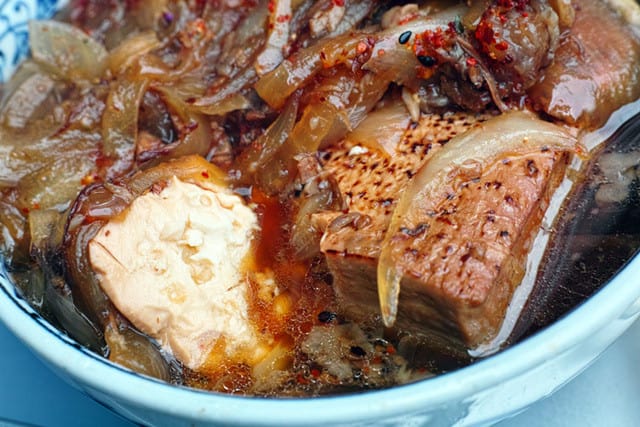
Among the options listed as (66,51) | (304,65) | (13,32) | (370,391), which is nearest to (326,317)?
(370,391)

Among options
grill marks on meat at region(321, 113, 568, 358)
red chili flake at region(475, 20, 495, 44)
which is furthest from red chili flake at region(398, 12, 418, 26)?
grill marks on meat at region(321, 113, 568, 358)

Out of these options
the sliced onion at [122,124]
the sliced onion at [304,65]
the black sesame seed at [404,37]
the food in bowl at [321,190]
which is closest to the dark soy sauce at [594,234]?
the food in bowl at [321,190]

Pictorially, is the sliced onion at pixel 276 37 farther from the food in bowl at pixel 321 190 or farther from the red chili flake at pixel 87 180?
the red chili flake at pixel 87 180

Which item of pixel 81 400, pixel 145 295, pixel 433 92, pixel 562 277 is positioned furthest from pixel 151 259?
pixel 562 277

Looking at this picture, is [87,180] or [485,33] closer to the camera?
[485,33]

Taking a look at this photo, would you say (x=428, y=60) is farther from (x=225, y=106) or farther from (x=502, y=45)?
(x=225, y=106)

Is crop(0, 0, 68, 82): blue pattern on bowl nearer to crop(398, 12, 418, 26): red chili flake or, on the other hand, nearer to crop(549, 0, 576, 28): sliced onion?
crop(398, 12, 418, 26): red chili flake
